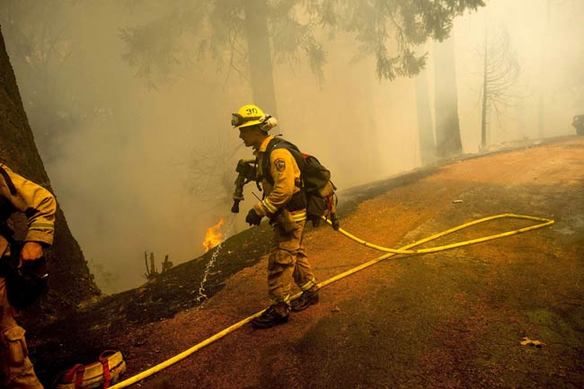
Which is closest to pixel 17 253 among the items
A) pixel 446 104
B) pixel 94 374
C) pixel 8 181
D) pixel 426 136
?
pixel 8 181

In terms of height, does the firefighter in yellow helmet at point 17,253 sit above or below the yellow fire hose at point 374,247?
above

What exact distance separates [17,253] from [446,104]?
15.2m

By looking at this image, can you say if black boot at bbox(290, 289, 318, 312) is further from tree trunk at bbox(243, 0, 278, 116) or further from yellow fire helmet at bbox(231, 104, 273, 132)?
tree trunk at bbox(243, 0, 278, 116)

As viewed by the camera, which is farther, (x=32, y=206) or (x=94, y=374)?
(x=94, y=374)

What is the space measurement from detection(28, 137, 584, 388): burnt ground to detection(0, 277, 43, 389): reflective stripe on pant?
3.00 ft

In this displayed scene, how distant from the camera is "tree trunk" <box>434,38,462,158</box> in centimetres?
1474

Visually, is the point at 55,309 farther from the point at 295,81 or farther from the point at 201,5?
the point at 295,81

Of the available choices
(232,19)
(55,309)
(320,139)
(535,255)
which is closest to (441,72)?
(232,19)

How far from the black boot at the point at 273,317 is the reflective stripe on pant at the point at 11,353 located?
183 centimetres

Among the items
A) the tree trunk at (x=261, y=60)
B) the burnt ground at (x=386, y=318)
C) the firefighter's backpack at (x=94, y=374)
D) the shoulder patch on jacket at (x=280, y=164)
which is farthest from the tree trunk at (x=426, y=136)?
the firefighter's backpack at (x=94, y=374)

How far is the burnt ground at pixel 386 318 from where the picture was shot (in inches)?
111

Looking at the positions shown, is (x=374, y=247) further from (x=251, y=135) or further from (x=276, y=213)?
(x=251, y=135)

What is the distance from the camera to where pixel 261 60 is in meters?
12.7

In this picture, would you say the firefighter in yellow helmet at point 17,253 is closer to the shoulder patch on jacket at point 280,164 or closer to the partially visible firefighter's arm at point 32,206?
the partially visible firefighter's arm at point 32,206
